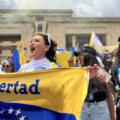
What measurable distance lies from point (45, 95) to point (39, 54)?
1.55ft

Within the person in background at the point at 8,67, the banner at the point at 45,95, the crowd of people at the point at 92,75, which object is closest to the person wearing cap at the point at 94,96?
the crowd of people at the point at 92,75

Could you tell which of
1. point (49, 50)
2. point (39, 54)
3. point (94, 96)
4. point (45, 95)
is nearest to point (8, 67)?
point (94, 96)

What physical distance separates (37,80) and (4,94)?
1.03ft

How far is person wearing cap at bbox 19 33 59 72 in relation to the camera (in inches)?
171

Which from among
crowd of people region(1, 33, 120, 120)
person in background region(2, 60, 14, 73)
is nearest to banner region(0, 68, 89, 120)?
crowd of people region(1, 33, 120, 120)

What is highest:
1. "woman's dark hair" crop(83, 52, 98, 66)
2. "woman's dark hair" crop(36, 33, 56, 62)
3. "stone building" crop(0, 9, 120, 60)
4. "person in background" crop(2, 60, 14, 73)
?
"woman's dark hair" crop(36, 33, 56, 62)

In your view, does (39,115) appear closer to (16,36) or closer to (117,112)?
(117,112)

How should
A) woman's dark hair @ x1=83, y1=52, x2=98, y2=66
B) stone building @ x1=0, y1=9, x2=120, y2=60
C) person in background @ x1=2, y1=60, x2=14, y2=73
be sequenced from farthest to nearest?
stone building @ x1=0, y1=9, x2=120, y2=60
person in background @ x1=2, y1=60, x2=14, y2=73
woman's dark hair @ x1=83, y1=52, x2=98, y2=66

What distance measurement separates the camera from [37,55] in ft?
14.3

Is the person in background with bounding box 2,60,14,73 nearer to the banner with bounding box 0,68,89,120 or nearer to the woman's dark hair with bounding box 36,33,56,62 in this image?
the woman's dark hair with bounding box 36,33,56,62

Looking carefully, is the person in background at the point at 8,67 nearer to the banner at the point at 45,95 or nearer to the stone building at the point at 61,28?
the banner at the point at 45,95

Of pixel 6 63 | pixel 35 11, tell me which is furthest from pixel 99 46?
pixel 35 11

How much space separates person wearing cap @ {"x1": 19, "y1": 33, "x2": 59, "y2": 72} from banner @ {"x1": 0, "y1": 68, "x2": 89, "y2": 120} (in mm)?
215

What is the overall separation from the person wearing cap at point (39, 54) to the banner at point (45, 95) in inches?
8.4
